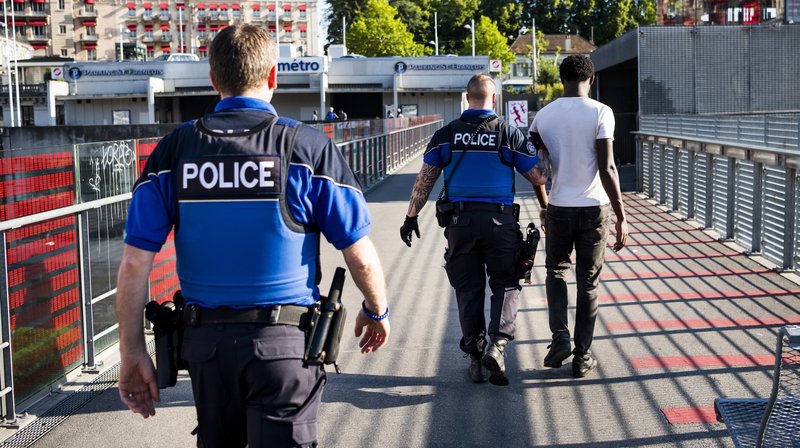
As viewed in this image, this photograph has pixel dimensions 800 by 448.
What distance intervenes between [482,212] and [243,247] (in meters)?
3.29

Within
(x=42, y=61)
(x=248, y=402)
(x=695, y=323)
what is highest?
(x=42, y=61)

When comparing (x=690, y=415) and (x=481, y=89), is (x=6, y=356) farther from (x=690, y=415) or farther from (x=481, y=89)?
(x=690, y=415)

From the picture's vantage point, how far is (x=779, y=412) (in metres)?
4.39

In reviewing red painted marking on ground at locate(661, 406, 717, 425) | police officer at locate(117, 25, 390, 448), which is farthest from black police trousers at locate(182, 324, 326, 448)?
red painted marking on ground at locate(661, 406, 717, 425)

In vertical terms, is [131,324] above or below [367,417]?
above

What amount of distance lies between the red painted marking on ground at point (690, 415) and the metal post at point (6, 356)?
345cm

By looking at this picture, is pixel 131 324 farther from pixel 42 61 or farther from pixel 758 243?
pixel 42 61

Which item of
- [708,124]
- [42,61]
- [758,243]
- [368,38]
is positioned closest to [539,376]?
[758,243]

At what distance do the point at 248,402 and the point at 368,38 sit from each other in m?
95.0

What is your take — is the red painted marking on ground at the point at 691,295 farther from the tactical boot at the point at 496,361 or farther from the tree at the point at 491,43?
the tree at the point at 491,43

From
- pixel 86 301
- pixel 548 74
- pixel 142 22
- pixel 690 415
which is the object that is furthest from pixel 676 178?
pixel 142 22

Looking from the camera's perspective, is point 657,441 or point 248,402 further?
point 657,441

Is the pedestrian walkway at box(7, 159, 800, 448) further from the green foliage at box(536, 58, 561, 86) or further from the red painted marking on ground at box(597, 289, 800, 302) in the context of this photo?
the green foliage at box(536, 58, 561, 86)

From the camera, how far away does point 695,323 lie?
26.8ft
